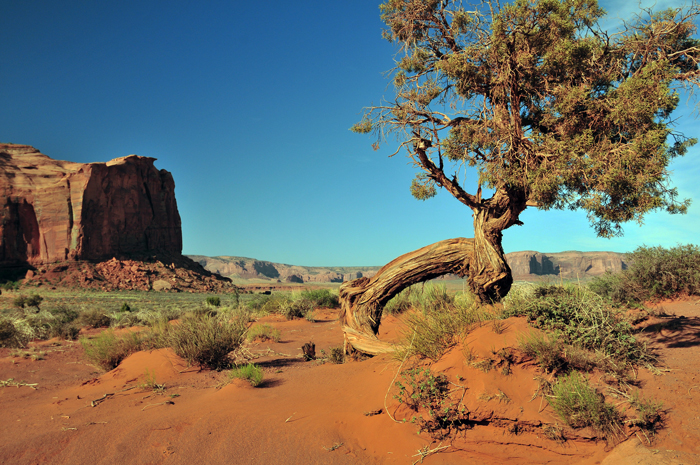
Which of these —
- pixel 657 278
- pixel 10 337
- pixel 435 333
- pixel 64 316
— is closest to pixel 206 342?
pixel 435 333

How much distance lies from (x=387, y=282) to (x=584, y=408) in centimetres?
415

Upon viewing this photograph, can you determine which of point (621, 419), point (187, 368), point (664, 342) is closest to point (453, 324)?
point (621, 419)

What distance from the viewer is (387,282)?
7781 mm

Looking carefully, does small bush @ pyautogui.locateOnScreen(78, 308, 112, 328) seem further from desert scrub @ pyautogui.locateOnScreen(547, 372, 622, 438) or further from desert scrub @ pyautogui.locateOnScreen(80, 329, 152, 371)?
desert scrub @ pyautogui.locateOnScreen(547, 372, 622, 438)

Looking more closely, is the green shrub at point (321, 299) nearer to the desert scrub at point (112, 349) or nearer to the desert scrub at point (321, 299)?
the desert scrub at point (321, 299)

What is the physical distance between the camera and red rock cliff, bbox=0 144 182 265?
54875 mm

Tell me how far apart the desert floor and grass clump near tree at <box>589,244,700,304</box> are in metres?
6.41

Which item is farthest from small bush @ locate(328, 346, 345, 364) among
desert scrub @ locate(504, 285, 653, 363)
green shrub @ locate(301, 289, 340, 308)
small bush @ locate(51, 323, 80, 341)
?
green shrub @ locate(301, 289, 340, 308)

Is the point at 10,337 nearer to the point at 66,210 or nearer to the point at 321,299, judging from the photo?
the point at 321,299

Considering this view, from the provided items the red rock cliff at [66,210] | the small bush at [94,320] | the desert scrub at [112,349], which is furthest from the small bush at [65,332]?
the red rock cliff at [66,210]

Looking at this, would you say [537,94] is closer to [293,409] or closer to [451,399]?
[451,399]

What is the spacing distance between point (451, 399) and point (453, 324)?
123 centimetres

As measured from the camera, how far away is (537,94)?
745 cm

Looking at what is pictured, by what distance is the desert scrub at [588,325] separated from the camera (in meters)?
5.05
